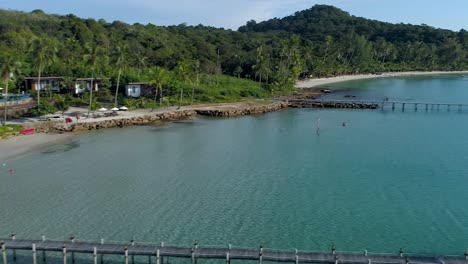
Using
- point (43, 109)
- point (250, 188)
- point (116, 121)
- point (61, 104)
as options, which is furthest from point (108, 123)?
point (250, 188)

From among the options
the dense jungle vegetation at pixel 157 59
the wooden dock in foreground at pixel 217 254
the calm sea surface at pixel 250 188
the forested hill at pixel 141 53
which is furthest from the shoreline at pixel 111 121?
the wooden dock in foreground at pixel 217 254

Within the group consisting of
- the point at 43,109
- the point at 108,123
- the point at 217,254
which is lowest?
the point at 217,254

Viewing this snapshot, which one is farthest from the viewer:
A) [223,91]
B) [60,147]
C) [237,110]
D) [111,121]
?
[223,91]

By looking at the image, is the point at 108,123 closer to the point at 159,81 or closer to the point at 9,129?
the point at 9,129

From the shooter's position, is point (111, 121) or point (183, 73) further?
point (183, 73)

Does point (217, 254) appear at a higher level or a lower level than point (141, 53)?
lower

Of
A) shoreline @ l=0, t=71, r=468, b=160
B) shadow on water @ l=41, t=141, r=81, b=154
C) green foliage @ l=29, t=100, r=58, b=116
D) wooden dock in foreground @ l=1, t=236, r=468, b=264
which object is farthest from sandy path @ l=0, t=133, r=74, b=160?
wooden dock in foreground @ l=1, t=236, r=468, b=264

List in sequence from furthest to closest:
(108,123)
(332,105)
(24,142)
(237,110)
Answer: (332,105), (237,110), (108,123), (24,142)
